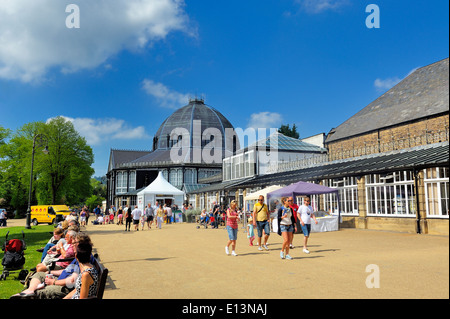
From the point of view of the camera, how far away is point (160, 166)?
180ft

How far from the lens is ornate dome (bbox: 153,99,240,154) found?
203ft

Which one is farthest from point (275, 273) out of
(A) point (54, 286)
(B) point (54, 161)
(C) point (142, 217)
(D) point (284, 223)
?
(B) point (54, 161)

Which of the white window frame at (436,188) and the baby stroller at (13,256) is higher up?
the white window frame at (436,188)

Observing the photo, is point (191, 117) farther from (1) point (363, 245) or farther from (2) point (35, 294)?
(2) point (35, 294)

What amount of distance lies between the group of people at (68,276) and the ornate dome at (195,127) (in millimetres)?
53872

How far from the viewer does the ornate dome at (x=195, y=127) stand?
62.0m

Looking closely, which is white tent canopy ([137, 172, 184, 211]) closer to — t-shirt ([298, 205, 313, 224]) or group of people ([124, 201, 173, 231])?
group of people ([124, 201, 173, 231])

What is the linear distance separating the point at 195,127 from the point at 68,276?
57981mm

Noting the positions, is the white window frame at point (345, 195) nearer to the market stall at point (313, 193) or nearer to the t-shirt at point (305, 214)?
the market stall at point (313, 193)

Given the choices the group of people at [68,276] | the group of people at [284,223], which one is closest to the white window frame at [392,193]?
the group of people at [284,223]

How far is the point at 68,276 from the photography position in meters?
5.34

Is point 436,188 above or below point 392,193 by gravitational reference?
above

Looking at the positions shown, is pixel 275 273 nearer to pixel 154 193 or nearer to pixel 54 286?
pixel 54 286

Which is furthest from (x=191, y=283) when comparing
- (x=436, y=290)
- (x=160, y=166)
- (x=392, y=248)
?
(x=160, y=166)
